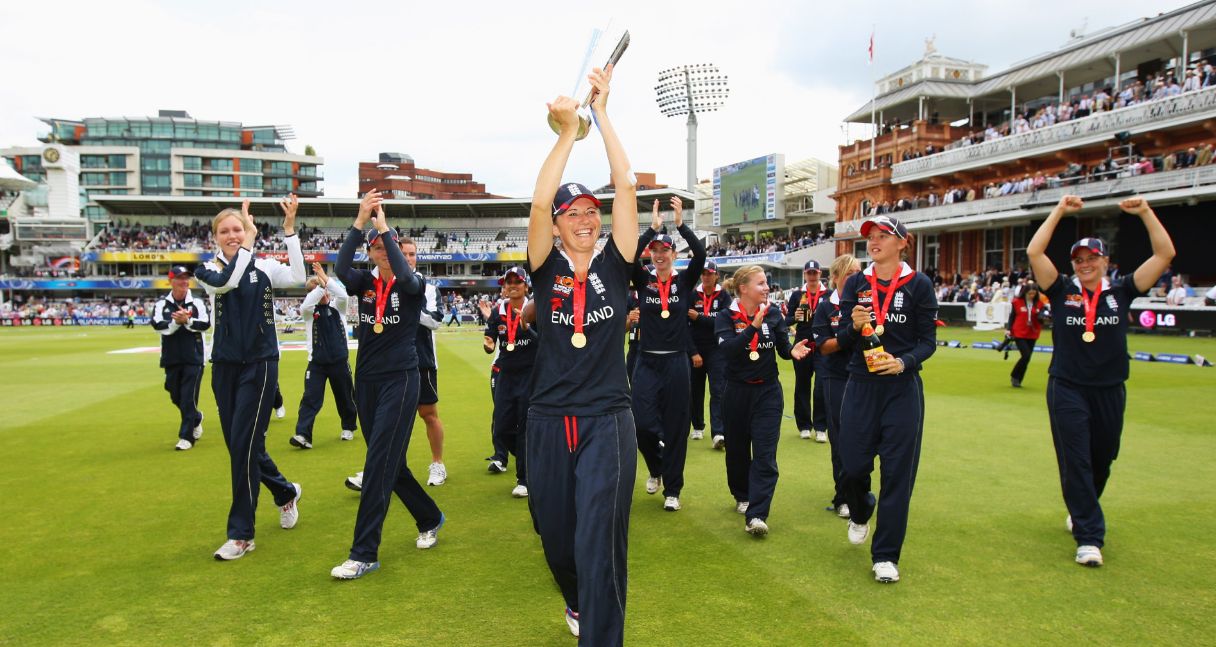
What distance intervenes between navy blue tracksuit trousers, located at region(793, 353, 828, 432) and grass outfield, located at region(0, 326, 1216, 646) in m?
0.40

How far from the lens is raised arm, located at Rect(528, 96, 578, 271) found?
3576mm

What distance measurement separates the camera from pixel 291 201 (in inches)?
215

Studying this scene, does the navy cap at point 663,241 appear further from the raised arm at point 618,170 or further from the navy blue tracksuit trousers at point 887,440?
the raised arm at point 618,170

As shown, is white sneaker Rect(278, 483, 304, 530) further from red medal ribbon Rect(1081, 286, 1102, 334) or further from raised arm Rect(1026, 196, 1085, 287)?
red medal ribbon Rect(1081, 286, 1102, 334)

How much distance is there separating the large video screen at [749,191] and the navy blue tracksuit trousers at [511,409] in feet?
189

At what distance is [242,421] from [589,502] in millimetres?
3362

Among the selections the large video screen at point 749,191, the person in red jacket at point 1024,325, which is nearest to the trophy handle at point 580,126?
the person in red jacket at point 1024,325

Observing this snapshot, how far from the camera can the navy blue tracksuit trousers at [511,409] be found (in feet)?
24.6

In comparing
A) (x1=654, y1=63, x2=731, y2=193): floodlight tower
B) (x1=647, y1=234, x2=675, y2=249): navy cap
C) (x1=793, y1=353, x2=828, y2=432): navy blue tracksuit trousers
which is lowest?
(x1=793, y1=353, x2=828, y2=432): navy blue tracksuit trousers

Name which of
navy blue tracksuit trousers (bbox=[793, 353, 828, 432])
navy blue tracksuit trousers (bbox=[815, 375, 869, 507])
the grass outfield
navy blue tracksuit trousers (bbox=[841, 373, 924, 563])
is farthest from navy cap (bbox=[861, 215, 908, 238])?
navy blue tracksuit trousers (bbox=[793, 353, 828, 432])

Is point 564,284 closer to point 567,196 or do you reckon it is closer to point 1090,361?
point 567,196

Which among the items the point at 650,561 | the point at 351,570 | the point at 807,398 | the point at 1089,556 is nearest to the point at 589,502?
the point at 650,561

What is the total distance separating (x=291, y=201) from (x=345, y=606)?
9.39 feet

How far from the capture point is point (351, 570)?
509cm
